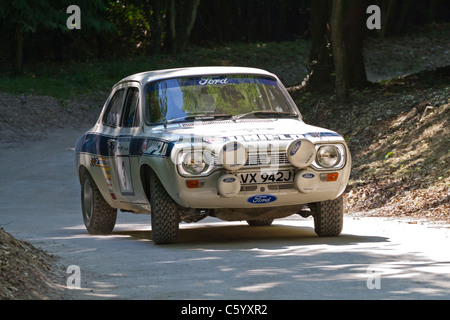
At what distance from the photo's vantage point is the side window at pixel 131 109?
10.5 meters

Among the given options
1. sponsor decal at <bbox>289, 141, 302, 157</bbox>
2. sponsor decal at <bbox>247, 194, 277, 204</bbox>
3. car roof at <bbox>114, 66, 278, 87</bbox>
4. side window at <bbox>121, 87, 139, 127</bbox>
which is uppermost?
car roof at <bbox>114, 66, 278, 87</bbox>

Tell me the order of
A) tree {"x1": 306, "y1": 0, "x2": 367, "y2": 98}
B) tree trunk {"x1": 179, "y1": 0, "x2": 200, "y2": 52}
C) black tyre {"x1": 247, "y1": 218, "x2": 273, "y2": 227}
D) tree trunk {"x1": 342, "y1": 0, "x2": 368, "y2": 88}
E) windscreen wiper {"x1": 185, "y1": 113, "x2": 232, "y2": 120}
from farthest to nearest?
tree trunk {"x1": 179, "y1": 0, "x2": 200, "y2": 52}, tree trunk {"x1": 342, "y1": 0, "x2": 368, "y2": 88}, tree {"x1": 306, "y1": 0, "x2": 367, "y2": 98}, black tyre {"x1": 247, "y1": 218, "x2": 273, "y2": 227}, windscreen wiper {"x1": 185, "y1": 113, "x2": 232, "y2": 120}

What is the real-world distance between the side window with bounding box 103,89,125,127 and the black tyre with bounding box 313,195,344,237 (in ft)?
8.71

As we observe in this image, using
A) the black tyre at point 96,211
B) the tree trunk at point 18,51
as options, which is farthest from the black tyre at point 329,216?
the tree trunk at point 18,51

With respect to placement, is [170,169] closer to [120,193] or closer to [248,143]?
[248,143]

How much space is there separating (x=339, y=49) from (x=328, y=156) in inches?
419

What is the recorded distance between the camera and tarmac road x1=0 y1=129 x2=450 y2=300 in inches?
266

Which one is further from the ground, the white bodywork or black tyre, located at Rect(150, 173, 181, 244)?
the white bodywork

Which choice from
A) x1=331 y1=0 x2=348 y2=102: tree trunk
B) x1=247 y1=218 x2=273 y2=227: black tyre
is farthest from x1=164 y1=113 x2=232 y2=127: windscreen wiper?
x1=331 y1=0 x2=348 y2=102: tree trunk

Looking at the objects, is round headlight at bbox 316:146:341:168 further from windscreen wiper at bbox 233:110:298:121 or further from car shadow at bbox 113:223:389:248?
windscreen wiper at bbox 233:110:298:121

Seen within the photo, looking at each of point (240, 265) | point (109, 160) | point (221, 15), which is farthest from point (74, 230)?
point (221, 15)

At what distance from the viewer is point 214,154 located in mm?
8977
